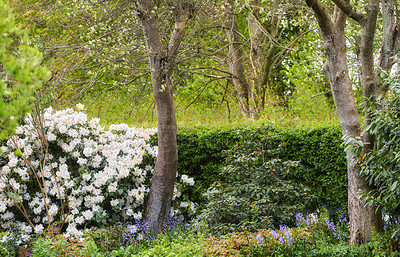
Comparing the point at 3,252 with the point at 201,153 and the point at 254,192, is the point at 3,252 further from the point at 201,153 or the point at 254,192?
the point at 201,153

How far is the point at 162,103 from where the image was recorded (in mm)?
6332

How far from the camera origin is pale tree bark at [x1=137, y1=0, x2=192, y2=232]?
6.18 meters

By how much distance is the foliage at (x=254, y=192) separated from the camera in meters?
5.85

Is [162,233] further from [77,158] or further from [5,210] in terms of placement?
[5,210]

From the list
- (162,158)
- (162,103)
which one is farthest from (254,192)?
(162,103)

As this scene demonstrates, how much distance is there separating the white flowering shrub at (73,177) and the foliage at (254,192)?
101 cm

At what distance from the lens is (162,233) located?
6.33 metres

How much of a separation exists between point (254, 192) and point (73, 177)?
2.66 m

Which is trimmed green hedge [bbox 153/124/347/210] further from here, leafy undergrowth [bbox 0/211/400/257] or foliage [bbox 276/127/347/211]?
leafy undergrowth [bbox 0/211/400/257]

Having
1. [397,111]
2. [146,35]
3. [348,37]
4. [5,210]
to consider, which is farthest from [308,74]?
[5,210]

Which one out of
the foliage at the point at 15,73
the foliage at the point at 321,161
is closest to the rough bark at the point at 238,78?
the foliage at the point at 321,161

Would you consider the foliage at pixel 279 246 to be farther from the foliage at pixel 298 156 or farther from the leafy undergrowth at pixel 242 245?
the foliage at pixel 298 156

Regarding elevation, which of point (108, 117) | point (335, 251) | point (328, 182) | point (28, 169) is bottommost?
point (335, 251)

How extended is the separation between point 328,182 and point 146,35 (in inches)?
136
